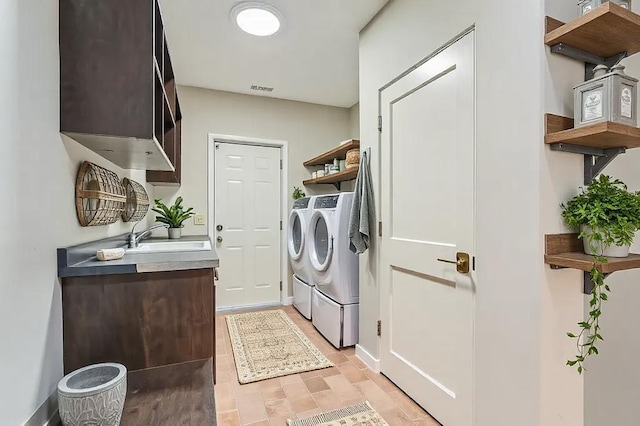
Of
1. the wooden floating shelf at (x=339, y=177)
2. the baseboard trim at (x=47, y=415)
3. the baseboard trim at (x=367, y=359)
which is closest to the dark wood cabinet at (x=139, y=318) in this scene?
the baseboard trim at (x=47, y=415)

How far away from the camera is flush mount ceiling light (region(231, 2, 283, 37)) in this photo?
2150 mm

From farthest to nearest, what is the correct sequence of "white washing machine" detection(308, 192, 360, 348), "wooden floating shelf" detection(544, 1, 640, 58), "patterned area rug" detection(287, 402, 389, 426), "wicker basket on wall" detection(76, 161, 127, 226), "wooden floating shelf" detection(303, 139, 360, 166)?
"wooden floating shelf" detection(303, 139, 360, 166)
"white washing machine" detection(308, 192, 360, 348)
"patterned area rug" detection(287, 402, 389, 426)
"wicker basket on wall" detection(76, 161, 127, 226)
"wooden floating shelf" detection(544, 1, 640, 58)

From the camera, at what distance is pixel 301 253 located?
131 inches

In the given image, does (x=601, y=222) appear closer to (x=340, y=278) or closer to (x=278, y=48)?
(x=340, y=278)

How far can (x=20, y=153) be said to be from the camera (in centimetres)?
89

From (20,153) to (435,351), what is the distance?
193cm

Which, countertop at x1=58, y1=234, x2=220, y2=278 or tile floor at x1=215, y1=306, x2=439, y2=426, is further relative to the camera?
tile floor at x1=215, y1=306, x2=439, y2=426

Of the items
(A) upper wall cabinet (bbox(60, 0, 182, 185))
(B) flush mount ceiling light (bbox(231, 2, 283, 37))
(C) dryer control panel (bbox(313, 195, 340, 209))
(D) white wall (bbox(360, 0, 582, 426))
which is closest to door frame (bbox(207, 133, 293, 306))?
(C) dryer control panel (bbox(313, 195, 340, 209))

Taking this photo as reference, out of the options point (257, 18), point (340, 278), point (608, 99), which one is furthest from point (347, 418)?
point (257, 18)

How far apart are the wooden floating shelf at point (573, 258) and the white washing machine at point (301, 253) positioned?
2166 millimetres

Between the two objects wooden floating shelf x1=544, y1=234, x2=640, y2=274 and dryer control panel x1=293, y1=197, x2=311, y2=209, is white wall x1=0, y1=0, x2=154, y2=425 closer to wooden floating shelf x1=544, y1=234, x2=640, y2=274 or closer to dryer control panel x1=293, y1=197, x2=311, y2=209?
wooden floating shelf x1=544, y1=234, x2=640, y2=274

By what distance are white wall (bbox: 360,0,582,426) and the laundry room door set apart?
9 centimetres

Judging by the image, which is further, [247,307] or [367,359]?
[247,307]

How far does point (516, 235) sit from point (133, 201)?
2269mm
